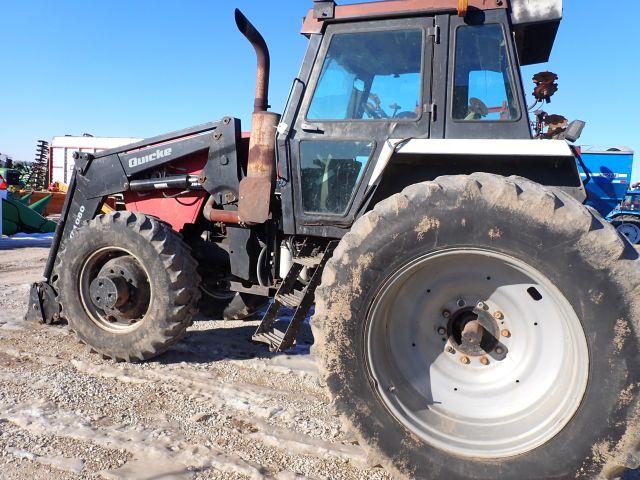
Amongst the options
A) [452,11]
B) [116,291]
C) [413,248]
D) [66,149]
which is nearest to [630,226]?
[452,11]

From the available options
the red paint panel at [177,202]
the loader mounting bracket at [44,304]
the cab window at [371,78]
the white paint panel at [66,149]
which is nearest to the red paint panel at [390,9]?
the cab window at [371,78]

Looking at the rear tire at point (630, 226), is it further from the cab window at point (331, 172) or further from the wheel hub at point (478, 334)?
the wheel hub at point (478, 334)

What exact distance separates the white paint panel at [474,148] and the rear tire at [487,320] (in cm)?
33

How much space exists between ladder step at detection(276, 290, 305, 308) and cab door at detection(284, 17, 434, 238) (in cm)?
41

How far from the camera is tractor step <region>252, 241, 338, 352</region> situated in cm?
288

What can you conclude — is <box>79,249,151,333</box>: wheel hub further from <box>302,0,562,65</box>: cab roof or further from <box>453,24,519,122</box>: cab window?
<box>453,24,519,122</box>: cab window

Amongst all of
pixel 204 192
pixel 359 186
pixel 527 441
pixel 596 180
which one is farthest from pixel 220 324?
pixel 596 180

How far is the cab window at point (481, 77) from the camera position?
267cm

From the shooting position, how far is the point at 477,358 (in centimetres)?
235

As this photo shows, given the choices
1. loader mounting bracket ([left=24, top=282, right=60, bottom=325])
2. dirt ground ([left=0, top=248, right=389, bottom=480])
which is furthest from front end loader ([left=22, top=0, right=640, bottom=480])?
loader mounting bracket ([left=24, top=282, right=60, bottom=325])

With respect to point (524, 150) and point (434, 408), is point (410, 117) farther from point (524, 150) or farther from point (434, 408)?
point (434, 408)

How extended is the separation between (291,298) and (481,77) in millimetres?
1746

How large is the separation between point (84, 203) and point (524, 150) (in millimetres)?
3529

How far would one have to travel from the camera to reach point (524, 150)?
7.84 feet
